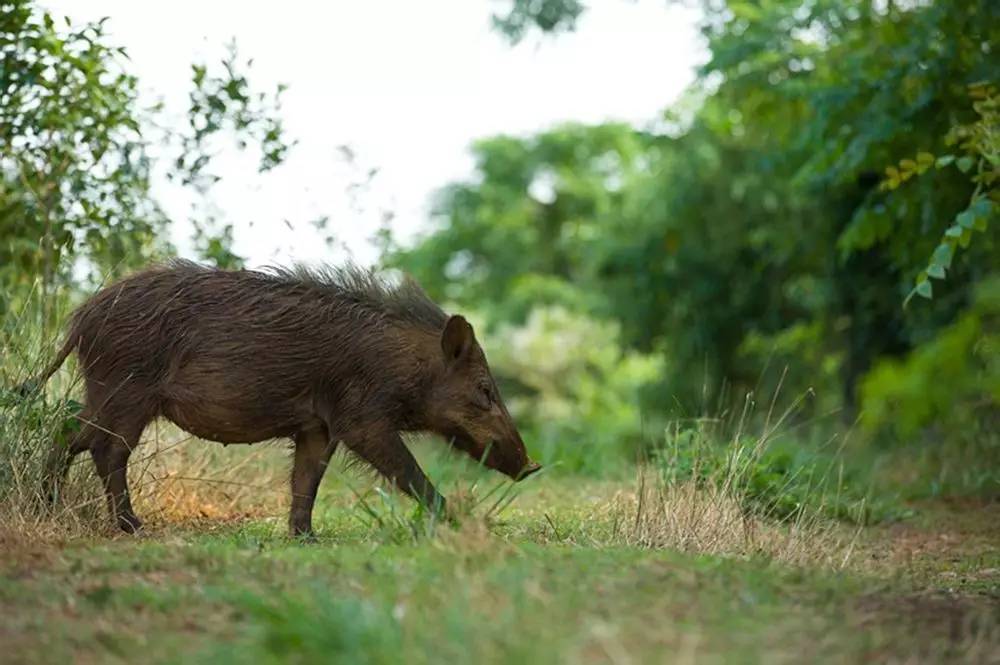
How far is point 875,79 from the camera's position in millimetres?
11148

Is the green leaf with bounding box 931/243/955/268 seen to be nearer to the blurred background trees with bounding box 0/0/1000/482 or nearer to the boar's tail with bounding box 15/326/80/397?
the blurred background trees with bounding box 0/0/1000/482

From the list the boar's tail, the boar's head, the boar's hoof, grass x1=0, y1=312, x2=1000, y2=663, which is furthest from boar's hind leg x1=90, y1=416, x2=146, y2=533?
the boar's head

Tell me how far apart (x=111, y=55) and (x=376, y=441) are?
11.1 ft

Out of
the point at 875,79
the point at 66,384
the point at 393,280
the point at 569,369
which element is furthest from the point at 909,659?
the point at 569,369

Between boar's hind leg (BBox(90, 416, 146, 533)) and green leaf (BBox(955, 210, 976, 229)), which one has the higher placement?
green leaf (BBox(955, 210, 976, 229))

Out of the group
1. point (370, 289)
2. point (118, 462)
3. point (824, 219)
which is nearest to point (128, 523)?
point (118, 462)

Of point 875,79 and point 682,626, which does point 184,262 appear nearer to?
point 682,626

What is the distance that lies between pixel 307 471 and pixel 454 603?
3.20m

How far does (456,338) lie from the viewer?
7250 millimetres

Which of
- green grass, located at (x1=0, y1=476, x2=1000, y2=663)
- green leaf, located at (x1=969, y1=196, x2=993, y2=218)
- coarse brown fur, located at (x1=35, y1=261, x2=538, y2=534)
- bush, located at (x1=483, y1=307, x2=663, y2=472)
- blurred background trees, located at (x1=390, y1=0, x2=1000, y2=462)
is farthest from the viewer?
bush, located at (x1=483, y1=307, x2=663, y2=472)

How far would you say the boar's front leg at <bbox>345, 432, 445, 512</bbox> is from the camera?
702 centimetres

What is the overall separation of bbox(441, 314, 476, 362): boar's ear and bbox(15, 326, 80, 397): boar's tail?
182 centimetres

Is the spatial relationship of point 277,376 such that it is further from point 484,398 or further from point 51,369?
point 51,369

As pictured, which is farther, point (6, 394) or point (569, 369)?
point (569, 369)
